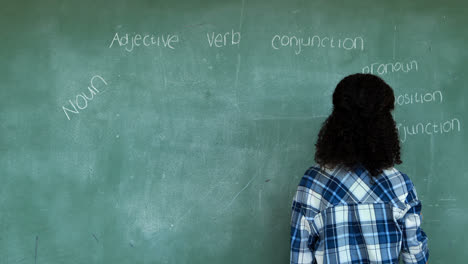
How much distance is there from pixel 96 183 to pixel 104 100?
48 cm

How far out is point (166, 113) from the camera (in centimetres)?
277

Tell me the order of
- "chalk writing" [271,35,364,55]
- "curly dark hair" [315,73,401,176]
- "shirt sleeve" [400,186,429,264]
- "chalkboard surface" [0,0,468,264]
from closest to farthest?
1. "curly dark hair" [315,73,401,176]
2. "shirt sleeve" [400,186,429,264]
3. "chalkboard surface" [0,0,468,264]
4. "chalk writing" [271,35,364,55]

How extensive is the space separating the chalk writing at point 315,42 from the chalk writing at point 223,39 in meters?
0.22

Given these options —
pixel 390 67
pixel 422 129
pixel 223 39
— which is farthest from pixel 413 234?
pixel 223 39

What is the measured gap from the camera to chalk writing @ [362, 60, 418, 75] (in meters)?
2.88

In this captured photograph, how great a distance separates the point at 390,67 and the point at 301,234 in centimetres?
138

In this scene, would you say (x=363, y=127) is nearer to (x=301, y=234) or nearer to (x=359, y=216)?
(x=359, y=216)

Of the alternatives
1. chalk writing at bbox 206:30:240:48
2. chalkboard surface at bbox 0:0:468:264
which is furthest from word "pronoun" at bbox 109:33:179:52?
chalk writing at bbox 206:30:240:48

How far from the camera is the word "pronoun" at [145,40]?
274 centimetres

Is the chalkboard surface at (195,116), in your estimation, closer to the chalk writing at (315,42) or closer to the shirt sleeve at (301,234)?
the chalk writing at (315,42)

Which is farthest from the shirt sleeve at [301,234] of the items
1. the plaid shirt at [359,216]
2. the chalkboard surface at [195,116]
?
the chalkboard surface at [195,116]

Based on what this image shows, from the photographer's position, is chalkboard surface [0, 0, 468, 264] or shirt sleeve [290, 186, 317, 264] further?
Answer: chalkboard surface [0, 0, 468, 264]

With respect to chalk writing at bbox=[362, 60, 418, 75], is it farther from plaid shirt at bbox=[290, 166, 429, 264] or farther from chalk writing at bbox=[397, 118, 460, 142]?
plaid shirt at bbox=[290, 166, 429, 264]

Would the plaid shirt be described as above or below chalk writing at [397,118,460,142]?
below
